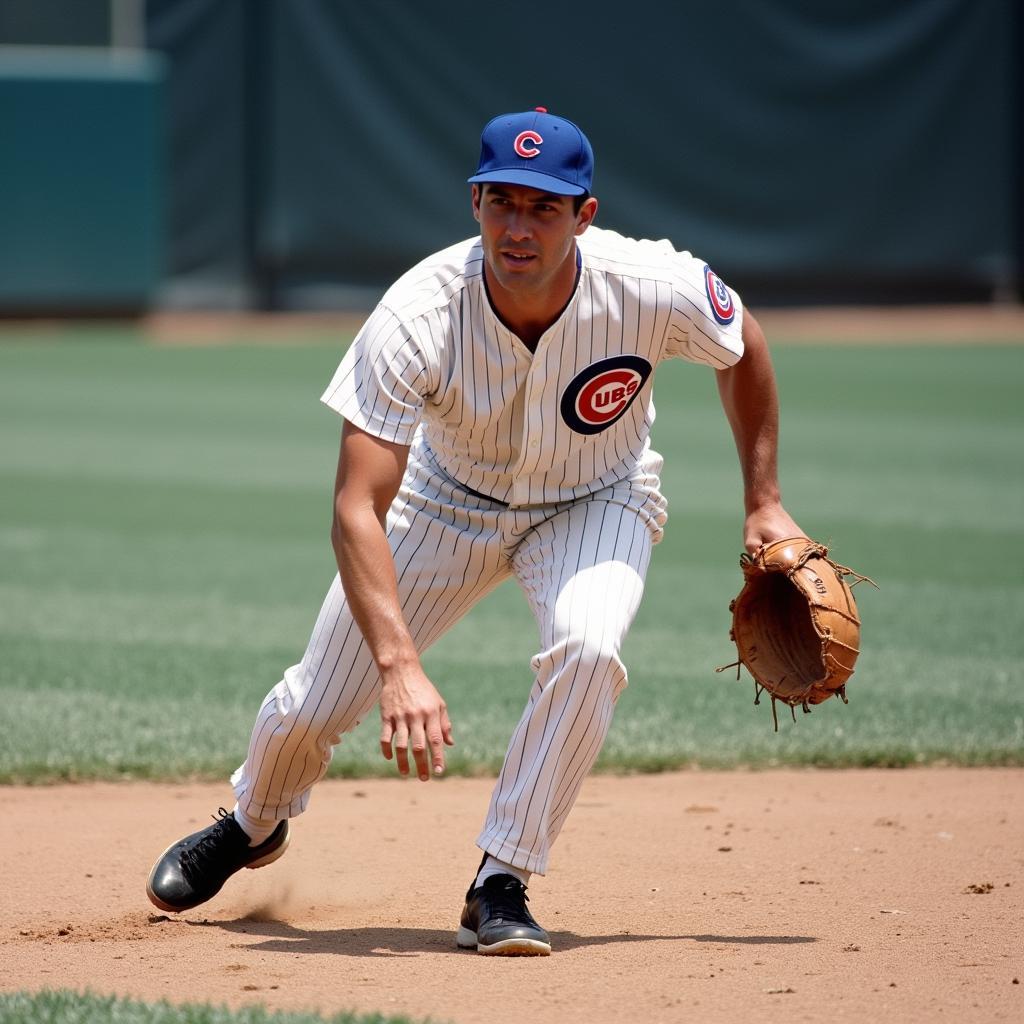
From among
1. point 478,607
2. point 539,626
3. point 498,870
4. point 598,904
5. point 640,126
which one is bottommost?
point 478,607

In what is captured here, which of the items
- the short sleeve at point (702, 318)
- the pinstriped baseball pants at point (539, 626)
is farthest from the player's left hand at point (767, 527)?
the short sleeve at point (702, 318)

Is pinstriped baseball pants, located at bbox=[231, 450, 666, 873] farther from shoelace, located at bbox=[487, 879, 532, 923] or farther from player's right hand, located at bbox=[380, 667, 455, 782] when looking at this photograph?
player's right hand, located at bbox=[380, 667, 455, 782]

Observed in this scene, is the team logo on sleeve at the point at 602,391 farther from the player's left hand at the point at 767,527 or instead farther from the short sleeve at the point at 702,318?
the player's left hand at the point at 767,527

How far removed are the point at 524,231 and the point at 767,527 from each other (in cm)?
84

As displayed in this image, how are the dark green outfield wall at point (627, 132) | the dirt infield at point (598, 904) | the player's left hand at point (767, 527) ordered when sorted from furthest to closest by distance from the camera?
the dark green outfield wall at point (627, 132) → the player's left hand at point (767, 527) → the dirt infield at point (598, 904)

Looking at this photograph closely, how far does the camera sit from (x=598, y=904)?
3746 millimetres

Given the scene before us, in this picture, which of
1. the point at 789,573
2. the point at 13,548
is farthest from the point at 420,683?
the point at 13,548

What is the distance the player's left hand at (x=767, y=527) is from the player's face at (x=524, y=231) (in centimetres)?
73

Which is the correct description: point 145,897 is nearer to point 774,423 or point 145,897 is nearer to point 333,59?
point 774,423

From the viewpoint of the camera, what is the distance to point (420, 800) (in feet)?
15.6

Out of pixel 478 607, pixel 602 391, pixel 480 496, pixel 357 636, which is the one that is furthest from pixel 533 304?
pixel 478 607

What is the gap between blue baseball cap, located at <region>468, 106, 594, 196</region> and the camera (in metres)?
3.25

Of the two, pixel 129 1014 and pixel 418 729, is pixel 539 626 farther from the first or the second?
pixel 129 1014

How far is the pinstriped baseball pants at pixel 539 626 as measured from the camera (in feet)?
10.9
